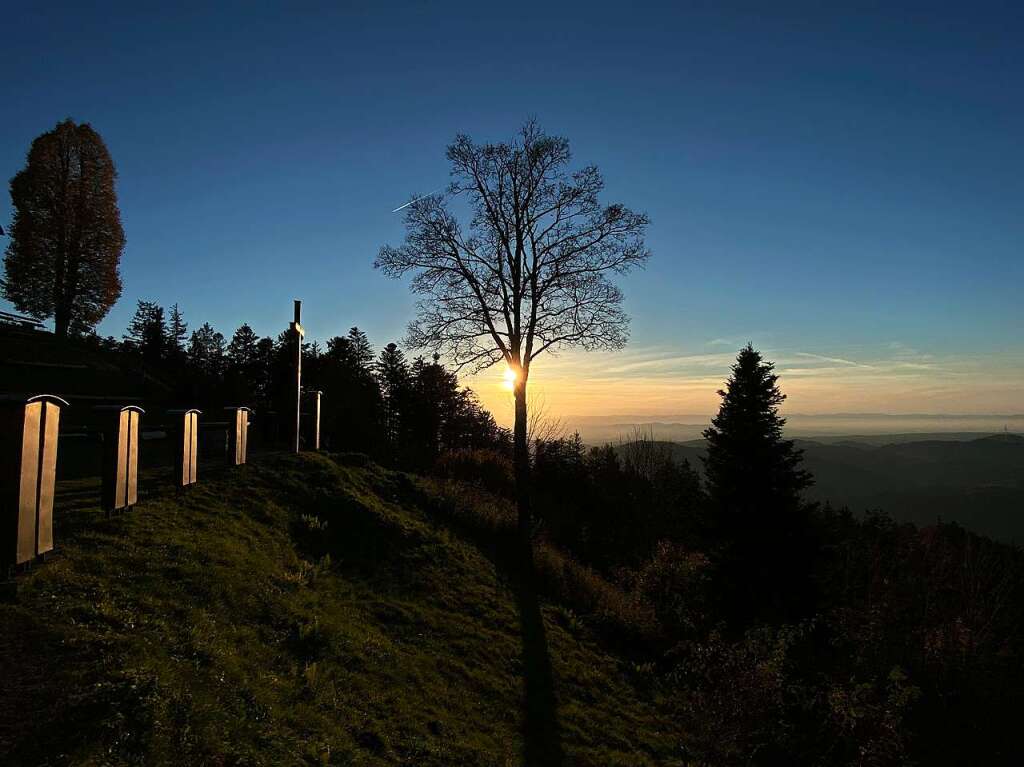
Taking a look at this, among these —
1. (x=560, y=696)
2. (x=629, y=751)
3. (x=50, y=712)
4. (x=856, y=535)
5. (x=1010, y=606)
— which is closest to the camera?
(x=50, y=712)

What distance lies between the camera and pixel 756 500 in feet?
72.2

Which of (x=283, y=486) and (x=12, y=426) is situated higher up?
(x=12, y=426)

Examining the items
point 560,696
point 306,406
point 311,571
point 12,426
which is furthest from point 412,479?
point 12,426

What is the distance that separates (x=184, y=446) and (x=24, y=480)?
474cm

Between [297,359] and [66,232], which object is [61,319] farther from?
[297,359]

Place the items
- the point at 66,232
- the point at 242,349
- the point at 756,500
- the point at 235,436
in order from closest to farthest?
the point at 235,436 < the point at 756,500 < the point at 66,232 < the point at 242,349

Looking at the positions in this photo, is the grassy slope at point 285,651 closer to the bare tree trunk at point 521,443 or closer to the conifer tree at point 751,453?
the bare tree trunk at point 521,443

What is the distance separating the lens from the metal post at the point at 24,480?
222 inches

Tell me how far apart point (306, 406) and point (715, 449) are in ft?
52.6

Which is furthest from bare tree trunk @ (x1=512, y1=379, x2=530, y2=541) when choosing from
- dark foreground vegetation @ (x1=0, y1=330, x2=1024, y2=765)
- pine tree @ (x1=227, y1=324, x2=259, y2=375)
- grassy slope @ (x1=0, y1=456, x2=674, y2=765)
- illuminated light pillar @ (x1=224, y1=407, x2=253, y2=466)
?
pine tree @ (x1=227, y1=324, x2=259, y2=375)

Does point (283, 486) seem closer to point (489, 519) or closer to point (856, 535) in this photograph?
point (489, 519)

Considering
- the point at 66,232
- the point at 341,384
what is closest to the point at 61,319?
the point at 66,232

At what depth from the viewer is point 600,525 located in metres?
28.2

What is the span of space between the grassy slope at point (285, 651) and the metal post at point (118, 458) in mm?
337
